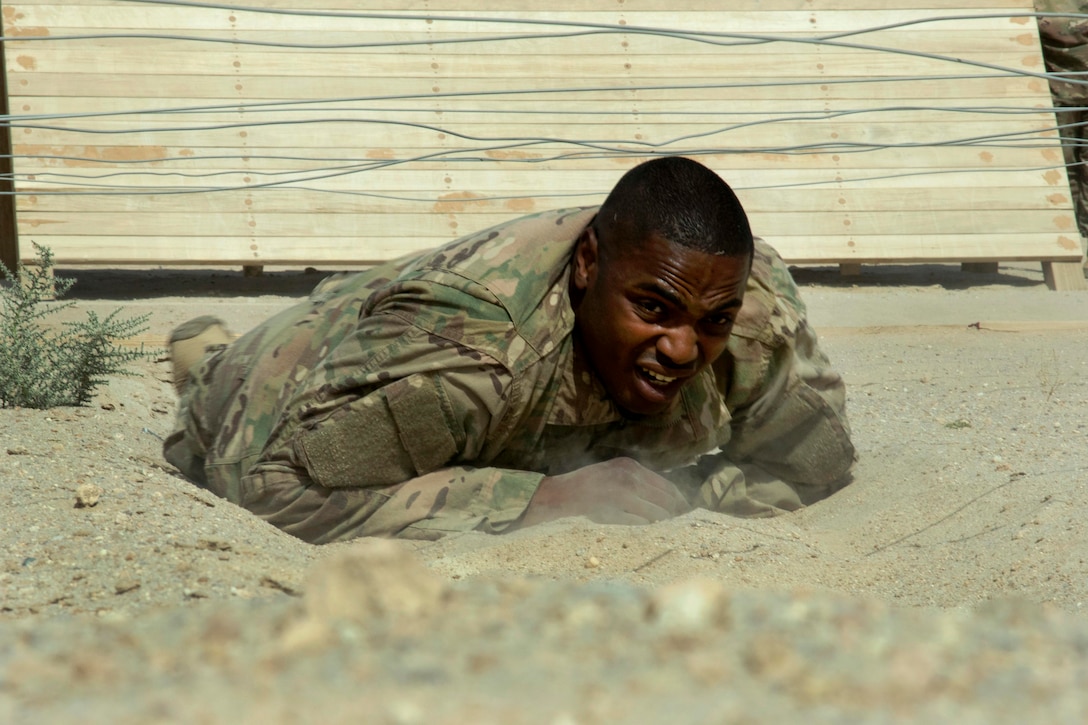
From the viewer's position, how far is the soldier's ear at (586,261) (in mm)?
2717

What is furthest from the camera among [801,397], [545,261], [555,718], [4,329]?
[4,329]

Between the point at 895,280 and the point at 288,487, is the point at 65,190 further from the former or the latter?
the point at 895,280

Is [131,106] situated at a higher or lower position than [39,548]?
higher

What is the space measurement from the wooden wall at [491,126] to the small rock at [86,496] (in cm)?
383

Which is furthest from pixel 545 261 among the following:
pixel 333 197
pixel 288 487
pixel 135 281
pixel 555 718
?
pixel 135 281

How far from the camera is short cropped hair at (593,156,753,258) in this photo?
256 cm

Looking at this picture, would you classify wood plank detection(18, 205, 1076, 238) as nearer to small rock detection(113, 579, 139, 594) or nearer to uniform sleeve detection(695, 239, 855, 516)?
uniform sleeve detection(695, 239, 855, 516)

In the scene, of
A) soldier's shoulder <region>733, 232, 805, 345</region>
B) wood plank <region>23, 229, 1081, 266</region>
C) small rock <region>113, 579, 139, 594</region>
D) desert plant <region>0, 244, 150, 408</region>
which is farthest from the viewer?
wood plank <region>23, 229, 1081, 266</region>

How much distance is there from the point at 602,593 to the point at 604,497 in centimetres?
138

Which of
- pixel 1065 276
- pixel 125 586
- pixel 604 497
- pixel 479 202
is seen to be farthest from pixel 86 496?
pixel 1065 276

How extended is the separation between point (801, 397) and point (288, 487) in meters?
1.32

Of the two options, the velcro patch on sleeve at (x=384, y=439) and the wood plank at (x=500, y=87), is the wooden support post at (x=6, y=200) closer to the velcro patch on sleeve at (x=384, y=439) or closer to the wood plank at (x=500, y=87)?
the wood plank at (x=500, y=87)

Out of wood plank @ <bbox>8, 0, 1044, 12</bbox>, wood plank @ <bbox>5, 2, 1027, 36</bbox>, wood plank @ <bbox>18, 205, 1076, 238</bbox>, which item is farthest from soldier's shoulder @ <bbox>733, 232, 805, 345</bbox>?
wood plank @ <bbox>8, 0, 1044, 12</bbox>

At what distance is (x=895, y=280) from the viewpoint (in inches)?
295
